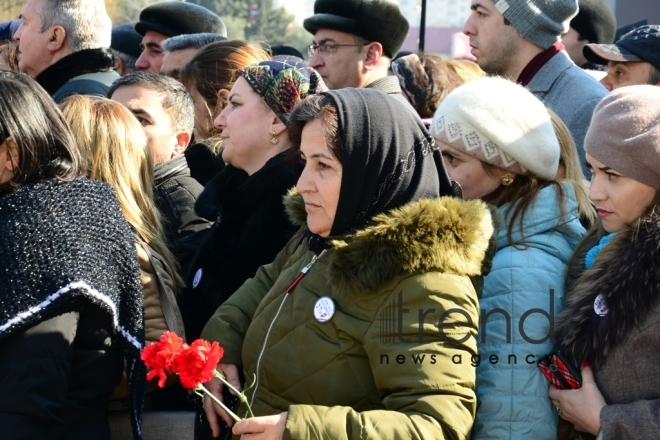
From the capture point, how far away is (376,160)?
2805mm

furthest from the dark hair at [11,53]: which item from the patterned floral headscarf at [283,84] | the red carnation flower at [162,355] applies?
the red carnation flower at [162,355]

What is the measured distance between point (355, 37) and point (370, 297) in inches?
139

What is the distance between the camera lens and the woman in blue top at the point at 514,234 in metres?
2.74

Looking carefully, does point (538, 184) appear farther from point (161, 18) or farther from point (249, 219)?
point (161, 18)

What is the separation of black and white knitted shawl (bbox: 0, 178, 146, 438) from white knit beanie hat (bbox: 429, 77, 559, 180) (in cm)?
133

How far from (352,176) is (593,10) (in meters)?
4.00

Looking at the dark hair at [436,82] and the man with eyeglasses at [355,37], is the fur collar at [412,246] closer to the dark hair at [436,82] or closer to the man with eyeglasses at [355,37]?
the dark hair at [436,82]

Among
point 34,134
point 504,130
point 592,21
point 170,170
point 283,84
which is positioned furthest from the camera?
point 592,21

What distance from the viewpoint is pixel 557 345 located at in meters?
2.86

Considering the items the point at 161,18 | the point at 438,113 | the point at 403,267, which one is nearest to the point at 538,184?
the point at 438,113

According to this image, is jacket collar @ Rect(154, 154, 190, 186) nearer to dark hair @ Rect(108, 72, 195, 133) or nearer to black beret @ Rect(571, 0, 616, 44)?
dark hair @ Rect(108, 72, 195, 133)

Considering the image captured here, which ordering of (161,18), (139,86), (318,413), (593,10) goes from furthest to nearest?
(161,18) < (593,10) < (139,86) < (318,413)

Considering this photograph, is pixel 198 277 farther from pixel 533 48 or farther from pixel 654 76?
pixel 654 76

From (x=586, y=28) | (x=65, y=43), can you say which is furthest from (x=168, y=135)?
(x=586, y=28)
